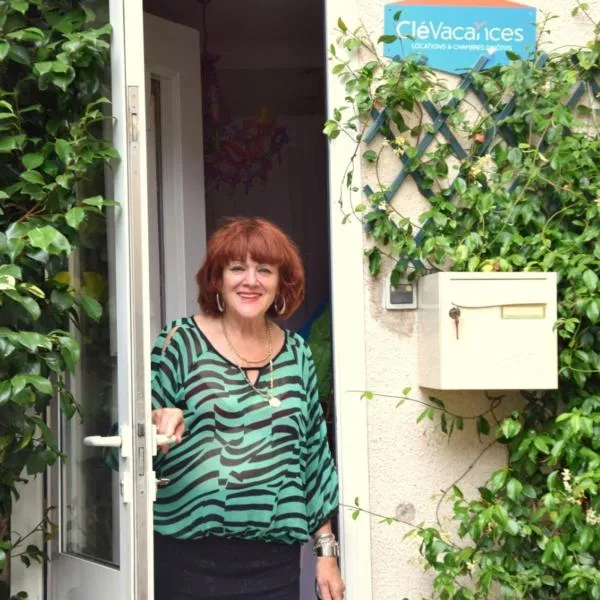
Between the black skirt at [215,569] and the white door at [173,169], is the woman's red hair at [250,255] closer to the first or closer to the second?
the black skirt at [215,569]

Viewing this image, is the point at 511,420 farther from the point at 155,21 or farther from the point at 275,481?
the point at 155,21

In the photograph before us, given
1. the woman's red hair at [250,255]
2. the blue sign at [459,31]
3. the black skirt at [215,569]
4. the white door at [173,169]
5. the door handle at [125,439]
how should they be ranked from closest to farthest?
1. the door handle at [125,439]
2. the black skirt at [215,569]
3. the woman's red hair at [250,255]
4. the blue sign at [459,31]
5. the white door at [173,169]

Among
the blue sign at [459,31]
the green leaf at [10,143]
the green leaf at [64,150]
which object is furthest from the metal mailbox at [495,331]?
the green leaf at [10,143]

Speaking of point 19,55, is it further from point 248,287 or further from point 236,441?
point 236,441

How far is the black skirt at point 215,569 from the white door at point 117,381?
10 cm

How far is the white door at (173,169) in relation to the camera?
3820 millimetres

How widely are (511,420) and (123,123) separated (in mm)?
1318

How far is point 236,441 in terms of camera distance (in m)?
2.46

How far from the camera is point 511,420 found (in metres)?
2.94

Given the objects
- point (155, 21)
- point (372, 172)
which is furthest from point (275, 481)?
point (155, 21)

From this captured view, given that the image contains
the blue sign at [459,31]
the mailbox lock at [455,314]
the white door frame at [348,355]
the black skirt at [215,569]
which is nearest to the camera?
the black skirt at [215,569]

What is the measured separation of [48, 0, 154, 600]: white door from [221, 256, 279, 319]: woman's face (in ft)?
0.76

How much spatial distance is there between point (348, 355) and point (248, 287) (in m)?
0.58

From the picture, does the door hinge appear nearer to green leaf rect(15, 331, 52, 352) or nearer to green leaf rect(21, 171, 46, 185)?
green leaf rect(21, 171, 46, 185)
